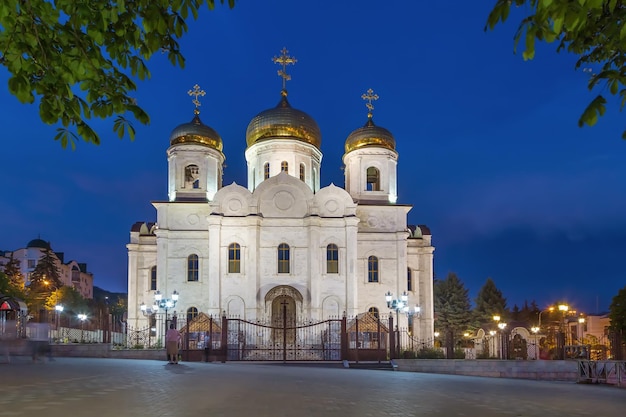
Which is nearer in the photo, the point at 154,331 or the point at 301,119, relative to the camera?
the point at 154,331

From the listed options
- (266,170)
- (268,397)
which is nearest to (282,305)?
(266,170)

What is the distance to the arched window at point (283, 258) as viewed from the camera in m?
38.3

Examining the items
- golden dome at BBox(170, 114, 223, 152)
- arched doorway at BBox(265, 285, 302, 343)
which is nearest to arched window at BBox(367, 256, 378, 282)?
arched doorway at BBox(265, 285, 302, 343)

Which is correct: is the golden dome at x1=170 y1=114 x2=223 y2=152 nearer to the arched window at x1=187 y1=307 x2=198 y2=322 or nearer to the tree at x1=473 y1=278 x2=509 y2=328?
the arched window at x1=187 y1=307 x2=198 y2=322

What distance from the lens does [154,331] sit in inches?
1599

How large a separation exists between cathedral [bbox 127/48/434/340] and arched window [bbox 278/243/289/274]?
0.06 metres

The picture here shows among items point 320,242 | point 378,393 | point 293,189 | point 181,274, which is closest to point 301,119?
point 293,189

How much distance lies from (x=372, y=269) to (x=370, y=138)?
8.84m

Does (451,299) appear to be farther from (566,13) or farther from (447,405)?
(566,13)

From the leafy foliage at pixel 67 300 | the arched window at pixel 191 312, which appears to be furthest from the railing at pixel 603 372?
the leafy foliage at pixel 67 300

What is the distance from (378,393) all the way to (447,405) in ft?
6.83

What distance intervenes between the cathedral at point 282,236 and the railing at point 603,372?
14.1m

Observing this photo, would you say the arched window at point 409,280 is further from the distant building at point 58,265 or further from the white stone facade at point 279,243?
the distant building at point 58,265

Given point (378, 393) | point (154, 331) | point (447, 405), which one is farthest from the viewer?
point (154, 331)
